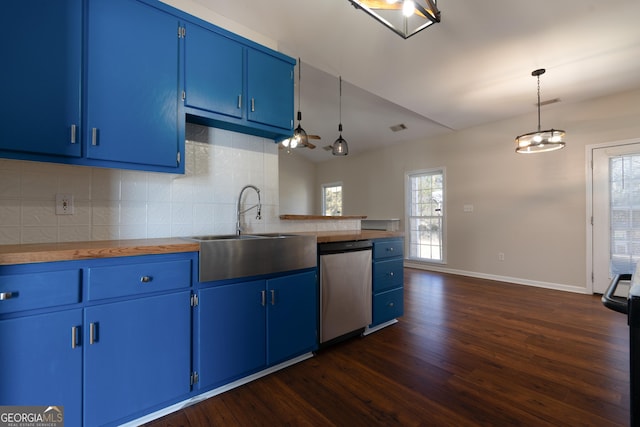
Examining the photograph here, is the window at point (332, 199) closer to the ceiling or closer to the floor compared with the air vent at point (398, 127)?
closer to the floor

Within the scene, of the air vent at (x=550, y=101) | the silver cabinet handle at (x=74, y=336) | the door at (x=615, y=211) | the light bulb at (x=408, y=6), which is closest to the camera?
the silver cabinet handle at (x=74, y=336)

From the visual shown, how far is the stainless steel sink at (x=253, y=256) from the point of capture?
161 cm

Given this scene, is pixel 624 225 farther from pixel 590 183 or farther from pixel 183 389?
pixel 183 389

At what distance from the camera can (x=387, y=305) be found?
2740mm

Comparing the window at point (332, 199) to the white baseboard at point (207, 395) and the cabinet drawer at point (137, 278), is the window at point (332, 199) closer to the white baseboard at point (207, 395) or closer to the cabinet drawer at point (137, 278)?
the white baseboard at point (207, 395)

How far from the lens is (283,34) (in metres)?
2.60

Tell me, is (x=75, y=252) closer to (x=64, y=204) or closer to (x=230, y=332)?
(x=64, y=204)

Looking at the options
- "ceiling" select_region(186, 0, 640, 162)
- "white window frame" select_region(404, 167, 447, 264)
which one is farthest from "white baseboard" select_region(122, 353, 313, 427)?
"white window frame" select_region(404, 167, 447, 264)

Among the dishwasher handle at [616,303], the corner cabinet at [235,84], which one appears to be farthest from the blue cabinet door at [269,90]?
the dishwasher handle at [616,303]

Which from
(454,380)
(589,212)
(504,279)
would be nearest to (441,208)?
(504,279)

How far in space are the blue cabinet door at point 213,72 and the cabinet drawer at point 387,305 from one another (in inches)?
78.9

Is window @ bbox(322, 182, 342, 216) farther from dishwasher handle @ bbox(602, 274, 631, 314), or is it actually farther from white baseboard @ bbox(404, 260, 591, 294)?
dishwasher handle @ bbox(602, 274, 631, 314)

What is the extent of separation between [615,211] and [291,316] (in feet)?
14.5

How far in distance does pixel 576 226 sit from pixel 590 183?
604mm
